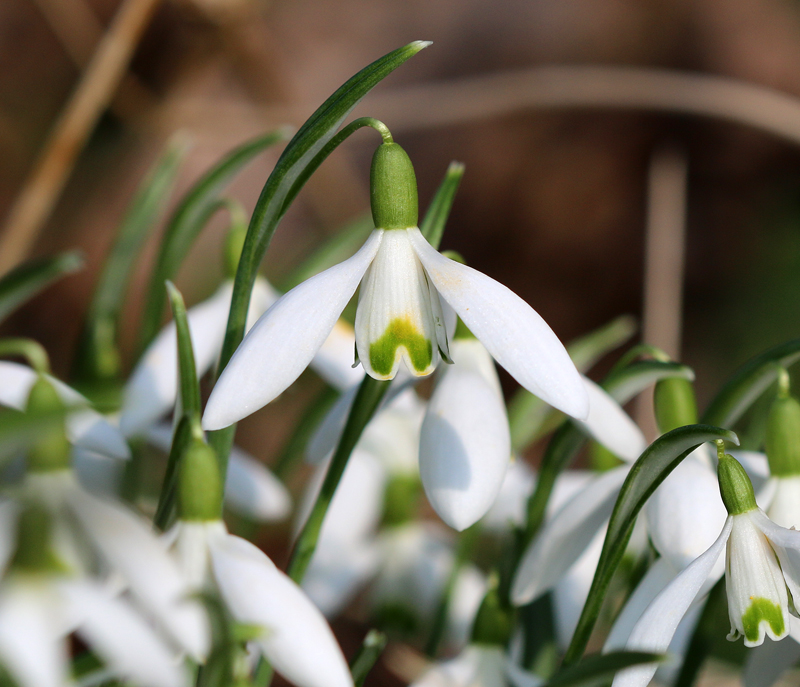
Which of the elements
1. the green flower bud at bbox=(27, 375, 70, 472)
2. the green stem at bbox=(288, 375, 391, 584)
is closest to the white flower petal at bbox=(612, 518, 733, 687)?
the green stem at bbox=(288, 375, 391, 584)

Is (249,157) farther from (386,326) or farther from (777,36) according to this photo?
(777,36)

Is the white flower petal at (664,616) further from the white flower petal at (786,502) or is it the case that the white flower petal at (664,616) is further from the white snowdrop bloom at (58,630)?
the white snowdrop bloom at (58,630)

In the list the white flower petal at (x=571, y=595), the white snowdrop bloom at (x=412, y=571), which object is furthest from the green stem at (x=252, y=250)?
the white snowdrop bloom at (x=412, y=571)

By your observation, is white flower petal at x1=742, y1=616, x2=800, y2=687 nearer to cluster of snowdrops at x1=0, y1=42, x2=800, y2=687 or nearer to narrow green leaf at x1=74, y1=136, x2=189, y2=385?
cluster of snowdrops at x1=0, y1=42, x2=800, y2=687

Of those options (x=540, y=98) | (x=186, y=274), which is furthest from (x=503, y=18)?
(x=186, y=274)

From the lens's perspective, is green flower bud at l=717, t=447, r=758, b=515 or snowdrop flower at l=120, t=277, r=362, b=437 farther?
snowdrop flower at l=120, t=277, r=362, b=437

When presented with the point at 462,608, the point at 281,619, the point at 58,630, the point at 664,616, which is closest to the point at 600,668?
the point at 664,616

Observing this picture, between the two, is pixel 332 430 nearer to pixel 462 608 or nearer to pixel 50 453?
pixel 50 453
